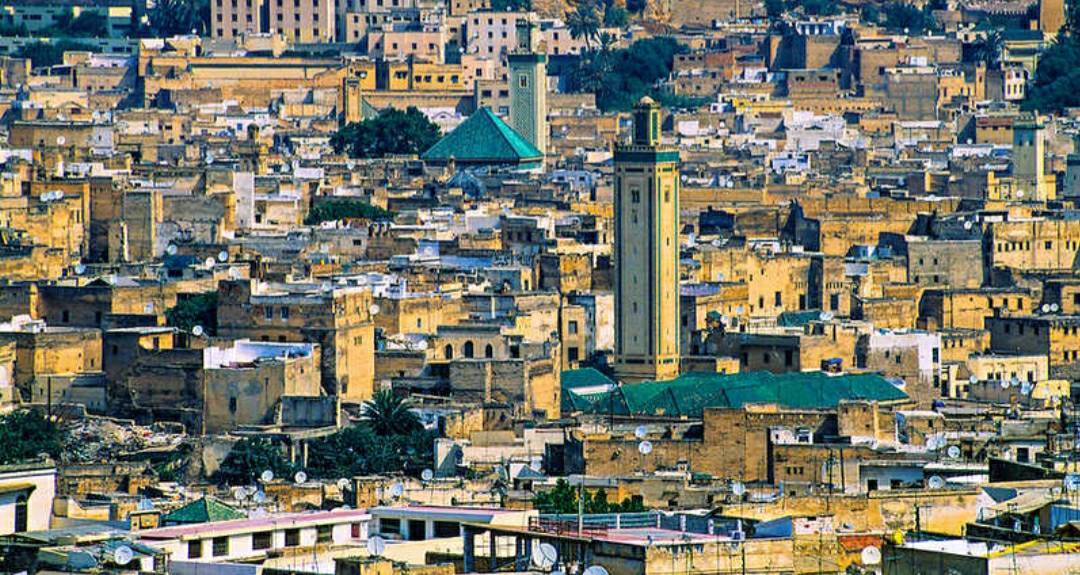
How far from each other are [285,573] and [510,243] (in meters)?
43.1

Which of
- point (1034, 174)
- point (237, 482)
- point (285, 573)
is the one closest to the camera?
point (285, 573)

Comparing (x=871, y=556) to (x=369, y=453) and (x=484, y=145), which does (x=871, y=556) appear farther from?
(x=484, y=145)

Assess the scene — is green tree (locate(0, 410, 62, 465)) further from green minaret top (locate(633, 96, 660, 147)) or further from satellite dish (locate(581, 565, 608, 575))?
satellite dish (locate(581, 565, 608, 575))

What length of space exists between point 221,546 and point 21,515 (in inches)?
76.4

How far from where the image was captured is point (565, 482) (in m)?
41.8

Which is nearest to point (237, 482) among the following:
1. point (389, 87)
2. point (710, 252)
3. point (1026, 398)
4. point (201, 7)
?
point (1026, 398)

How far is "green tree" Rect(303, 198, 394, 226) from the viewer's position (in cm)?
8388

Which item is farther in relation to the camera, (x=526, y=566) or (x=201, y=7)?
(x=201, y=7)

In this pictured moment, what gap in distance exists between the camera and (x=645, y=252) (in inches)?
2486

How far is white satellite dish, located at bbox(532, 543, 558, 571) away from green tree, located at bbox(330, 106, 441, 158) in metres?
74.8

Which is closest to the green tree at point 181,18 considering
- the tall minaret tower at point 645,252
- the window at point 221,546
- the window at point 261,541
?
the tall minaret tower at point 645,252

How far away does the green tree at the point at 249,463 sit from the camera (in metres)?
48.4

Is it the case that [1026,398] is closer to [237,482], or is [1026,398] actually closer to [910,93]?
[237,482]

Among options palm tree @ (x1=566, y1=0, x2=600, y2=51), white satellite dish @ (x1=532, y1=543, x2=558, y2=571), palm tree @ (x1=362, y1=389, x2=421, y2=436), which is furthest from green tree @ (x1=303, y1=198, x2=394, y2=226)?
palm tree @ (x1=566, y1=0, x2=600, y2=51)
